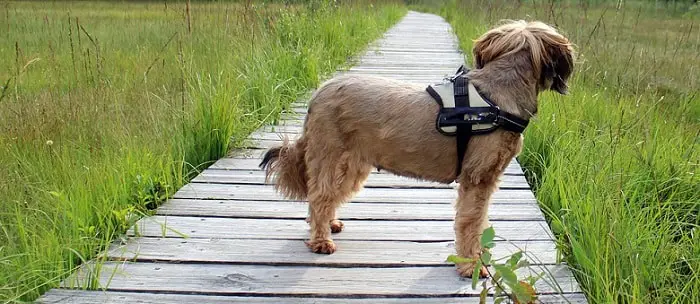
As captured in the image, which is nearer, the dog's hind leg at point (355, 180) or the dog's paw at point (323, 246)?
the dog's paw at point (323, 246)

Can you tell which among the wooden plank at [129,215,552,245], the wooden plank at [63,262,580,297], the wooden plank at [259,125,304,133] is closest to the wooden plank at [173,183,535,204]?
the wooden plank at [129,215,552,245]

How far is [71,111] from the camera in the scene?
4164 mm

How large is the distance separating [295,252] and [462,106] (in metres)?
1.15

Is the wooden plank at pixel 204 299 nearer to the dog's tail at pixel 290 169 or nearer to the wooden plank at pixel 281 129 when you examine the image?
the dog's tail at pixel 290 169

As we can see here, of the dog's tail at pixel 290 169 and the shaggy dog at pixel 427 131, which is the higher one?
the shaggy dog at pixel 427 131

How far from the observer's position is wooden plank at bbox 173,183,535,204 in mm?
3818

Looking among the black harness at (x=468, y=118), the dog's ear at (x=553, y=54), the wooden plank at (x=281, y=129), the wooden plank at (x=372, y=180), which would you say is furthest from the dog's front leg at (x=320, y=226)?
the wooden plank at (x=281, y=129)

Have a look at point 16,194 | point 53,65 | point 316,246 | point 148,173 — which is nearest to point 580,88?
point 316,246

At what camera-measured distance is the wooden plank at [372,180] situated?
4086 millimetres

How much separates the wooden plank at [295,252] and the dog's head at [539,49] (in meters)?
0.89

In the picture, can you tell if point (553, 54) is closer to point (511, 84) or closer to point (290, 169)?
point (511, 84)

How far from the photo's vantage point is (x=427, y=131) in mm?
2943

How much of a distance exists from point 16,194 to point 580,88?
472 centimetres

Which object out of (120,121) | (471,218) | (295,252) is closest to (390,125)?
(471,218)
